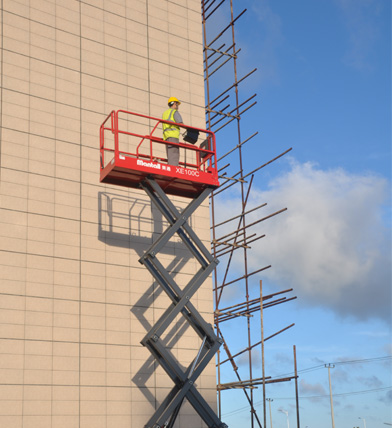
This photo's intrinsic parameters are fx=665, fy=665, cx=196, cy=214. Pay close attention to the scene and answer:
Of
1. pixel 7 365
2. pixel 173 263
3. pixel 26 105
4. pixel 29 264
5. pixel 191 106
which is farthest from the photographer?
pixel 191 106

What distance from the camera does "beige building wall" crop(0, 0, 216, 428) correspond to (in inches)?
837

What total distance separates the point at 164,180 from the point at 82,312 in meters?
5.25

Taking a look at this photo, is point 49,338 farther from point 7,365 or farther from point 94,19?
point 94,19

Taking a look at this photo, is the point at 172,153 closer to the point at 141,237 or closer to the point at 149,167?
the point at 149,167

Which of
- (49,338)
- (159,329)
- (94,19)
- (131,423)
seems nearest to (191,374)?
(159,329)

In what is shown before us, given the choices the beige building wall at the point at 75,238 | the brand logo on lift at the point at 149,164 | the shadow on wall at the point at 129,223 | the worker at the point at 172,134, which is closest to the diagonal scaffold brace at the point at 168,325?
the brand logo on lift at the point at 149,164

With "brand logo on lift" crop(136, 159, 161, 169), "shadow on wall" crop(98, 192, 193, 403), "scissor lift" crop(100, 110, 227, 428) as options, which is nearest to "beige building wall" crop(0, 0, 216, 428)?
"shadow on wall" crop(98, 192, 193, 403)

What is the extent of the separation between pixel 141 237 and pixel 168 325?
15.7 ft

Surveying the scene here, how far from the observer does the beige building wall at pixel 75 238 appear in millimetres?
21266

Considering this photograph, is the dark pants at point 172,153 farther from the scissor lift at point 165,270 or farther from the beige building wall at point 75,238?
the beige building wall at point 75,238

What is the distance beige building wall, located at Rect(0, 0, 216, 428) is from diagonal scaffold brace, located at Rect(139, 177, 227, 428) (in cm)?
227

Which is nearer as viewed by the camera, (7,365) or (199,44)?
(7,365)

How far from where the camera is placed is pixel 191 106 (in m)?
27.9

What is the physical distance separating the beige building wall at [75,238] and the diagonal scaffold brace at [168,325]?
2275 mm
